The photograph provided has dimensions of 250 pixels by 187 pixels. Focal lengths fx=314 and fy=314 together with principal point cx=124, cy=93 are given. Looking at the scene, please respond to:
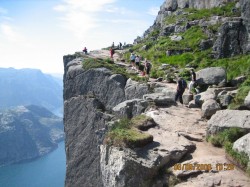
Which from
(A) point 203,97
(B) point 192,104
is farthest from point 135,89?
(A) point 203,97

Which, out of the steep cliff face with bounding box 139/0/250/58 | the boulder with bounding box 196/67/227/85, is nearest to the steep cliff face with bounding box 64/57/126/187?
the boulder with bounding box 196/67/227/85

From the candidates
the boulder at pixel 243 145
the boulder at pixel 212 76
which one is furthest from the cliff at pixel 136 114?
the boulder at pixel 243 145

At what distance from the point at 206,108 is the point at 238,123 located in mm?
5879

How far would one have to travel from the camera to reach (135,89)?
3588 centimetres

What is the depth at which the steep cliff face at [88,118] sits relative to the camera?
36.4 metres

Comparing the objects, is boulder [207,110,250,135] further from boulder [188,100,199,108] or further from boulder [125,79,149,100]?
boulder [125,79,149,100]

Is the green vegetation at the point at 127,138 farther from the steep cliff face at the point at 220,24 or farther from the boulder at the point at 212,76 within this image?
the steep cliff face at the point at 220,24

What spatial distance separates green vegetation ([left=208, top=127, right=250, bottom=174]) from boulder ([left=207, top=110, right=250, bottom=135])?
1.21 ft

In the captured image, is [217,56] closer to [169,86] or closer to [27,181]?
[169,86]

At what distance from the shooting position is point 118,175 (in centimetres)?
1625

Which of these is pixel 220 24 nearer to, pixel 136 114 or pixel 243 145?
pixel 136 114

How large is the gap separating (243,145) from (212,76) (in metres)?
16.1

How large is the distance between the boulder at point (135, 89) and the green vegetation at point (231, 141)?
1639 centimetres

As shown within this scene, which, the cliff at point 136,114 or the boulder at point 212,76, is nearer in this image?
the cliff at point 136,114
